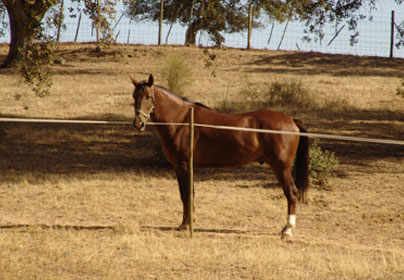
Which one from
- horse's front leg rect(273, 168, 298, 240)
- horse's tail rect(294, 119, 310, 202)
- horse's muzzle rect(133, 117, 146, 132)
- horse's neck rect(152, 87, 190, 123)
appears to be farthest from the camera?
horse's tail rect(294, 119, 310, 202)

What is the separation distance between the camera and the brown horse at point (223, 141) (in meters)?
7.66

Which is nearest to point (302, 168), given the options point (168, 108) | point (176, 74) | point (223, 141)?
point (223, 141)

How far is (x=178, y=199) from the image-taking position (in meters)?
10.3

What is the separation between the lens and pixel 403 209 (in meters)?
9.61

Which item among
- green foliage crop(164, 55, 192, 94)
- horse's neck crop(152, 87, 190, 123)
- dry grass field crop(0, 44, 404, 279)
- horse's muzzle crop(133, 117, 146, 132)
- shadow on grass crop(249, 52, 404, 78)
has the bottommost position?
dry grass field crop(0, 44, 404, 279)

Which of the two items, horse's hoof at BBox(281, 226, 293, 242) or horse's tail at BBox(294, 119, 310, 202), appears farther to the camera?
horse's tail at BBox(294, 119, 310, 202)

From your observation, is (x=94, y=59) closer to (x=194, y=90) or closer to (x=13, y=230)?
(x=194, y=90)

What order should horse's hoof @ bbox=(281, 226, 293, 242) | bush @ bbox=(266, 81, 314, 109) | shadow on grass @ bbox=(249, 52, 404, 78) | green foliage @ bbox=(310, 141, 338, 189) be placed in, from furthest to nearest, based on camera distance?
shadow on grass @ bbox=(249, 52, 404, 78) < bush @ bbox=(266, 81, 314, 109) < green foliage @ bbox=(310, 141, 338, 189) < horse's hoof @ bbox=(281, 226, 293, 242)

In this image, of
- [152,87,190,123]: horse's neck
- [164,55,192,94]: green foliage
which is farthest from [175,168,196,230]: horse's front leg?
[164,55,192,94]: green foliage

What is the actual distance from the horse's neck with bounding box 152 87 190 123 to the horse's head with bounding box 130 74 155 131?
0.18 metres

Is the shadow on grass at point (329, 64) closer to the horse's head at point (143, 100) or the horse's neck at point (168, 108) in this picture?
the horse's neck at point (168, 108)

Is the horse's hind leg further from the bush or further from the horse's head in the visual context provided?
the bush

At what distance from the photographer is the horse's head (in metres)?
7.45

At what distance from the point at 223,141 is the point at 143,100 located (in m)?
1.31
